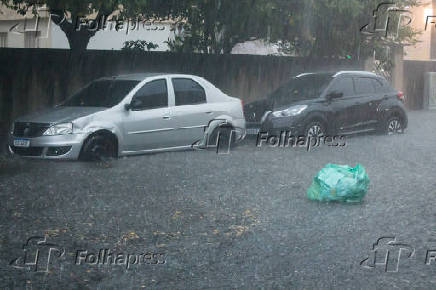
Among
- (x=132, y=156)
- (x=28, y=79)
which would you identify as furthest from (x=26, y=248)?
(x=28, y=79)

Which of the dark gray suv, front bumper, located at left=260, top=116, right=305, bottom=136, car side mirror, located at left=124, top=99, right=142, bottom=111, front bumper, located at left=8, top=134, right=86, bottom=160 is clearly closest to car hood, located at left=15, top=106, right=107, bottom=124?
front bumper, located at left=8, top=134, right=86, bottom=160

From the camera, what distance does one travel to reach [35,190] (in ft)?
32.8

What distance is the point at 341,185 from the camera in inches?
366

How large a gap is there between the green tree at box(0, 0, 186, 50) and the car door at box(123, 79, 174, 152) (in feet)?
5.81

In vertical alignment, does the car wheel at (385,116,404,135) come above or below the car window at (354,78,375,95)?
below

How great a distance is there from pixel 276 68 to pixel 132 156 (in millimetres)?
8773

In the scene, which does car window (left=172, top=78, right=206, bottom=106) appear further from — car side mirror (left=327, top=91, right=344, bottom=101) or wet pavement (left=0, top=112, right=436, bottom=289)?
car side mirror (left=327, top=91, right=344, bottom=101)

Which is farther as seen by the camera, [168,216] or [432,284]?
[168,216]

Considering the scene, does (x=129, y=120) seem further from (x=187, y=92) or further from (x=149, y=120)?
(x=187, y=92)

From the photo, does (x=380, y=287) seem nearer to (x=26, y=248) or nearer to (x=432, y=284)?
(x=432, y=284)

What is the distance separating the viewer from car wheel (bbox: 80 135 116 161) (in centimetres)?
1223

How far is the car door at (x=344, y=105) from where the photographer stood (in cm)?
1625

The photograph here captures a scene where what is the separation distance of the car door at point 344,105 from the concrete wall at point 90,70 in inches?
158

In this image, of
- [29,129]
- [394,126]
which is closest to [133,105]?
[29,129]
